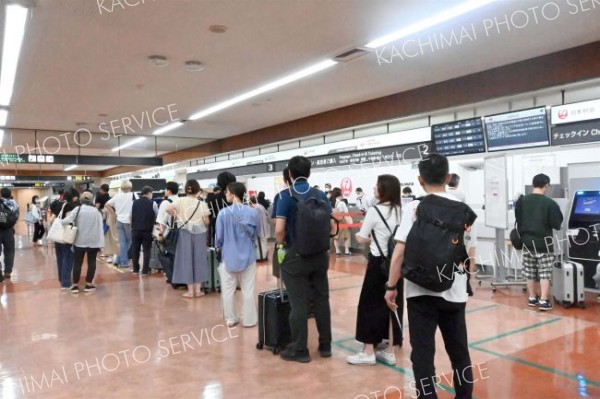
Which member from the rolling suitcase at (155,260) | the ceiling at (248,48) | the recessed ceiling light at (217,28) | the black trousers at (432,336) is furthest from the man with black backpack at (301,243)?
the rolling suitcase at (155,260)

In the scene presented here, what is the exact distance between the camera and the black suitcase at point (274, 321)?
357 cm

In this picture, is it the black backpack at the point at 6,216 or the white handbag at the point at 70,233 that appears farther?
the black backpack at the point at 6,216

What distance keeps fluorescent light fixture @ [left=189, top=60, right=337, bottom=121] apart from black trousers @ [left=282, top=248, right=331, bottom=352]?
307cm

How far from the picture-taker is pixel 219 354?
11.8 ft

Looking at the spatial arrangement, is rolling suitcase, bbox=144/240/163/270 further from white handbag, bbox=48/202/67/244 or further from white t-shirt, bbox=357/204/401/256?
white t-shirt, bbox=357/204/401/256

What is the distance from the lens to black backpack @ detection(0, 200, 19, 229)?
6666 millimetres

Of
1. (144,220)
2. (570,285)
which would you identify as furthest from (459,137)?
(144,220)

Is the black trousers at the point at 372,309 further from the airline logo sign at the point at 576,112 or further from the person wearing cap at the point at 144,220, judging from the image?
the person wearing cap at the point at 144,220

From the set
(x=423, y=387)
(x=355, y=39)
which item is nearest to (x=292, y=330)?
(x=423, y=387)

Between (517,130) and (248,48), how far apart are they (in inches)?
164

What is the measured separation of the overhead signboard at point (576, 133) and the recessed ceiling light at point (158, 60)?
527cm

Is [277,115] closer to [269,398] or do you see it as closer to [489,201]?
[489,201]

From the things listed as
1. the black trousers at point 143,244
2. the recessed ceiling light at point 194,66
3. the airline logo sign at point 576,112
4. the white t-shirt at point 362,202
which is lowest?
the black trousers at point 143,244

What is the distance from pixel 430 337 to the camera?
220 centimetres
